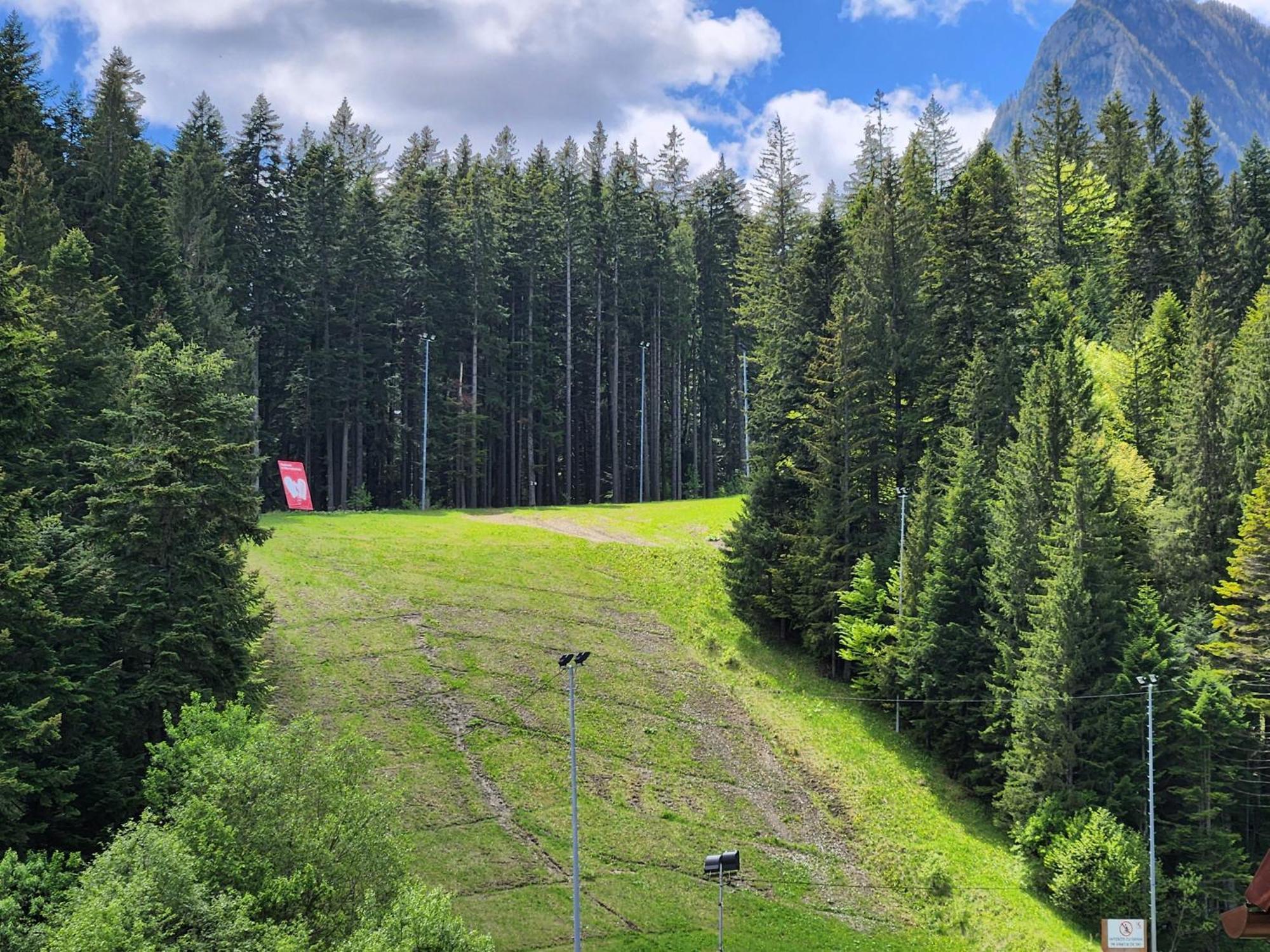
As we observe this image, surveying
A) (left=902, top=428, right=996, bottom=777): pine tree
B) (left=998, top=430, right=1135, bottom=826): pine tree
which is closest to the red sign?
(left=902, top=428, right=996, bottom=777): pine tree

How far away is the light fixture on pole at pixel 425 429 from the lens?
63.7 metres

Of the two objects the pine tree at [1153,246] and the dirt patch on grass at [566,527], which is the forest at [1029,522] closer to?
the pine tree at [1153,246]

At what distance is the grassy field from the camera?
31234 millimetres

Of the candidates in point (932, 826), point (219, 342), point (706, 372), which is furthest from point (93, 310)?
point (706, 372)

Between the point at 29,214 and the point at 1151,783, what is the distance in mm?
45059

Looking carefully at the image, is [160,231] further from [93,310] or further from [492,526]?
[492,526]

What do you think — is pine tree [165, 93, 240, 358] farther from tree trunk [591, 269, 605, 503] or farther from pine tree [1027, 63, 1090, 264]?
pine tree [1027, 63, 1090, 264]

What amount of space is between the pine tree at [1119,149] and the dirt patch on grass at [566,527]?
1788 inches

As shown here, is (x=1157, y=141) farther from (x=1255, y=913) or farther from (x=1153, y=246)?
(x=1255, y=913)

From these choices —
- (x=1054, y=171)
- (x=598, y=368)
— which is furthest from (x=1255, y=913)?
(x=598, y=368)

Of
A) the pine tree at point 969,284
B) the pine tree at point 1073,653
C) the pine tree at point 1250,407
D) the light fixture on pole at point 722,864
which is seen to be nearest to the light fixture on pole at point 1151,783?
the pine tree at point 1073,653

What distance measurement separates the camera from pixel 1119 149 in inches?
3174

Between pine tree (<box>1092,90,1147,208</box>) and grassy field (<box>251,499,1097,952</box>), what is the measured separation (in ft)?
157

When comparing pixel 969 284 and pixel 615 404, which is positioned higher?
pixel 969 284
